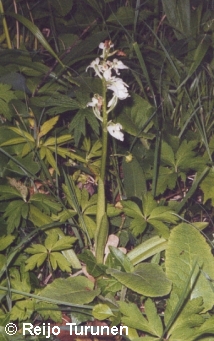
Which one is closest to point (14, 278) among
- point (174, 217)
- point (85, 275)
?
point (85, 275)

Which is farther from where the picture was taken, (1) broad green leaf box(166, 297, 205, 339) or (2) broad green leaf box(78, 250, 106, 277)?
(2) broad green leaf box(78, 250, 106, 277)

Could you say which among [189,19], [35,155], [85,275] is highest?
[189,19]

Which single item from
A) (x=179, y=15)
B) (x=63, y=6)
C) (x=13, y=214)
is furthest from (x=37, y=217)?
(x=179, y=15)

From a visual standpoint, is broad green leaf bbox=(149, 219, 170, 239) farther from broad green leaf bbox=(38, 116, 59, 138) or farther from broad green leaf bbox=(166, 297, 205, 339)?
broad green leaf bbox=(38, 116, 59, 138)

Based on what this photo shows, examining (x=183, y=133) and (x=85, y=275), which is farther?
(x=183, y=133)

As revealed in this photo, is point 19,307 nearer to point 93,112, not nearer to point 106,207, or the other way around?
point 106,207

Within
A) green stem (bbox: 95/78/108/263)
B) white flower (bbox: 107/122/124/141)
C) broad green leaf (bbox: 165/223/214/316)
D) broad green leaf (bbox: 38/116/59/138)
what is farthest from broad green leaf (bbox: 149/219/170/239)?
broad green leaf (bbox: 38/116/59/138)

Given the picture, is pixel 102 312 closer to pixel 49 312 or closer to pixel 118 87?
pixel 49 312
